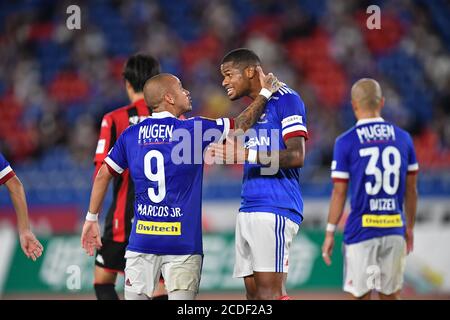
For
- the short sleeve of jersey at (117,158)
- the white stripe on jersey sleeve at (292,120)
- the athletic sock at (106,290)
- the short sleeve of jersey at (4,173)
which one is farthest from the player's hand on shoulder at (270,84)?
the athletic sock at (106,290)

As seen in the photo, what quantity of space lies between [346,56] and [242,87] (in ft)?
39.3

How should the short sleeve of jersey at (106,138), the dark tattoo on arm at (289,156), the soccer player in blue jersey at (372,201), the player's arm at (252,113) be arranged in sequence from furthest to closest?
the soccer player in blue jersey at (372,201) < the short sleeve of jersey at (106,138) < the player's arm at (252,113) < the dark tattoo on arm at (289,156)

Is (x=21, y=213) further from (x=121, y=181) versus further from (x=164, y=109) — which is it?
(x=121, y=181)

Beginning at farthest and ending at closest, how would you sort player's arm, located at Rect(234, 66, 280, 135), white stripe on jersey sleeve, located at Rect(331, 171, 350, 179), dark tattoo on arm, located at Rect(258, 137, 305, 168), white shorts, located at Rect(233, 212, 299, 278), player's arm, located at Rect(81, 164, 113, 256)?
white stripe on jersey sleeve, located at Rect(331, 171, 350, 179) → player's arm, located at Rect(81, 164, 113, 256) → player's arm, located at Rect(234, 66, 280, 135) → white shorts, located at Rect(233, 212, 299, 278) → dark tattoo on arm, located at Rect(258, 137, 305, 168)

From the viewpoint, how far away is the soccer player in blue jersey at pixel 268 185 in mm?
5742

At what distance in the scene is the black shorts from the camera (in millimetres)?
7293

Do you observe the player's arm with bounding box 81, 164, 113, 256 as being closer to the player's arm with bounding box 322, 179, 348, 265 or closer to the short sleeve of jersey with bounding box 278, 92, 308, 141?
the short sleeve of jersey with bounding box 278, 92, 308, 141

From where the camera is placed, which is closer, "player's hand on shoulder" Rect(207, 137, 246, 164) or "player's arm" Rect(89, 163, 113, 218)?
"player's hand on shoulder" Rect(207, 137, 246, 164)

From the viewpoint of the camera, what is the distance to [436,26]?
60.1 feet

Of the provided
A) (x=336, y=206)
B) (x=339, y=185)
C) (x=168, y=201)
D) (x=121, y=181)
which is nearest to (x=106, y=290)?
(x=121, y=181)

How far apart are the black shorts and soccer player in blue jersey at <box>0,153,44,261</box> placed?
1.37 meters

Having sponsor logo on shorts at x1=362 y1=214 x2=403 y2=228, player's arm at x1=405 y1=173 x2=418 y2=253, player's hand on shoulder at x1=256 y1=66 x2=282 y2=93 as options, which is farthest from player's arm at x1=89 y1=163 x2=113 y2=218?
player's arm at x1=405 y1=173 x2=418 y2=253

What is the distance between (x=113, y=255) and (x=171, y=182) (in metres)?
1.85

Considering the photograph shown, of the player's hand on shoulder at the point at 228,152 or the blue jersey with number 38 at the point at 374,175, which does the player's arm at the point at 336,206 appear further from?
the player's hand on shoulder at the point at 228,152
